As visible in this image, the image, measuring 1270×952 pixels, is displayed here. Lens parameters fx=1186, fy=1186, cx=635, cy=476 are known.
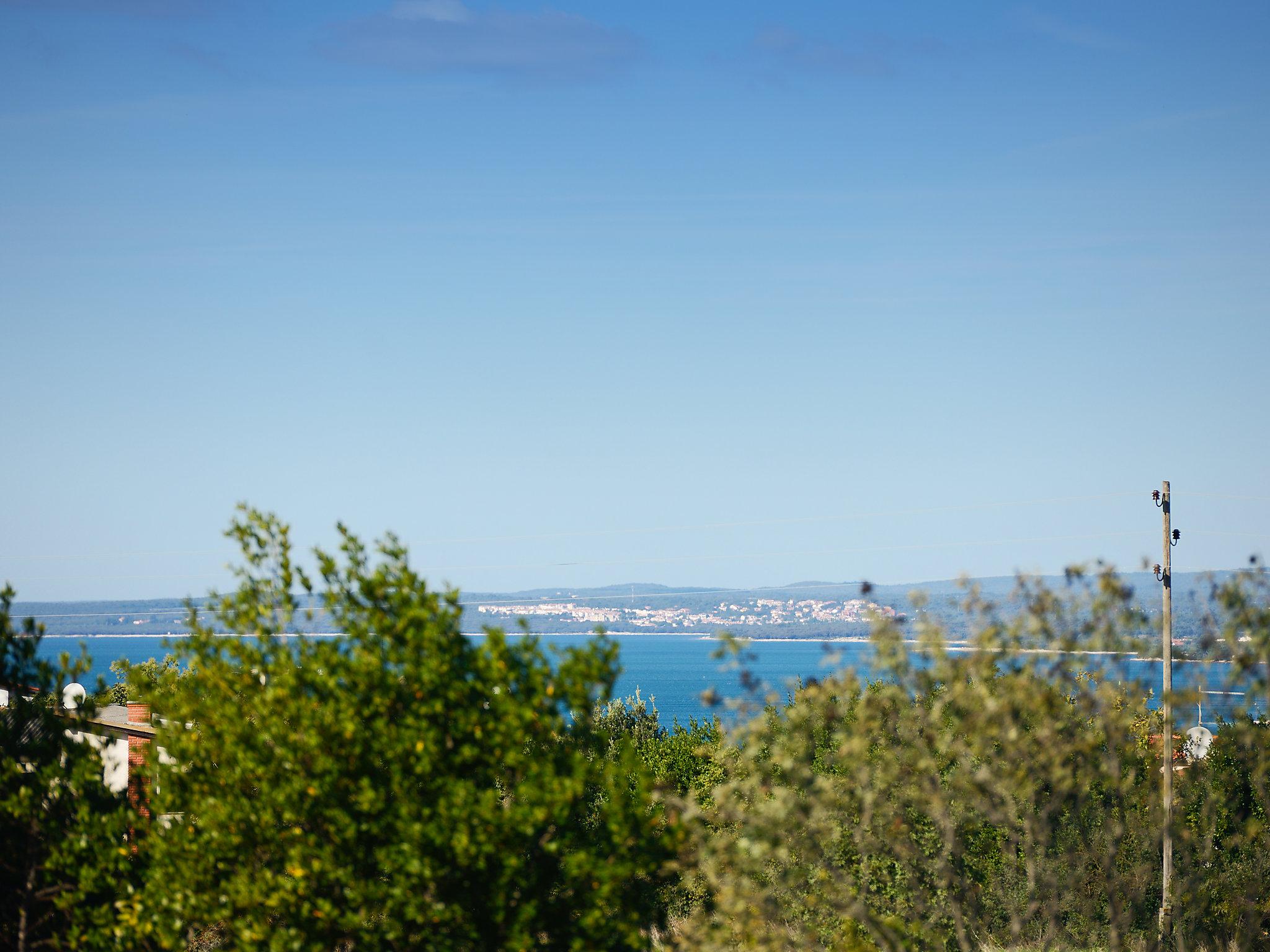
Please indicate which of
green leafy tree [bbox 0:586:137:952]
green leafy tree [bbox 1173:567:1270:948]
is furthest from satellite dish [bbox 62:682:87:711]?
green leafy tree [bbox 1173:567:1270:948]

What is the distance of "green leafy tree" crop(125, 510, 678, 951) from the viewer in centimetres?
844

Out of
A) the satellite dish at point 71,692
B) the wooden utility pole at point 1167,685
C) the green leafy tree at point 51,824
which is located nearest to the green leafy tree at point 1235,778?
the wooden utility pole at point 1167,685

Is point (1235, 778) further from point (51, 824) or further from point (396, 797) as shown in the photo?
point (51, 824)

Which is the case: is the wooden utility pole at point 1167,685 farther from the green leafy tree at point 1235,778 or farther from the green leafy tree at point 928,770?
the green leafy tree at point 928,770

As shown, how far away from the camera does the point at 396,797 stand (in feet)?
28.7

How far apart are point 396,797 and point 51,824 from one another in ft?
11.6

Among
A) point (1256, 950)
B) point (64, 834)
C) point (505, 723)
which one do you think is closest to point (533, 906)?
point (505, 723)

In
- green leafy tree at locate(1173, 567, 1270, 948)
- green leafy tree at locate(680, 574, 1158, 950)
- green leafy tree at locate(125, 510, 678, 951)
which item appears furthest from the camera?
green leafy tree at locate(1173, 567, 1270, 948)

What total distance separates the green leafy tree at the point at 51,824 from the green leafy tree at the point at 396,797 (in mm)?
571

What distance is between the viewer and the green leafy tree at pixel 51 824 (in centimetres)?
977

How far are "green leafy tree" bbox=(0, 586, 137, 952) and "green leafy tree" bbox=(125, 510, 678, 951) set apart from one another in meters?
0.57

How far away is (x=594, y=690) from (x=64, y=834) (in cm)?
487

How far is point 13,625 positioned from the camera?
35.7 feet

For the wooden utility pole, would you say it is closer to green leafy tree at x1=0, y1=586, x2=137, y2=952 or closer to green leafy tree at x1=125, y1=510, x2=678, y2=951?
green leafy tree at x1=125, y1=510, x2=678, y2=951
